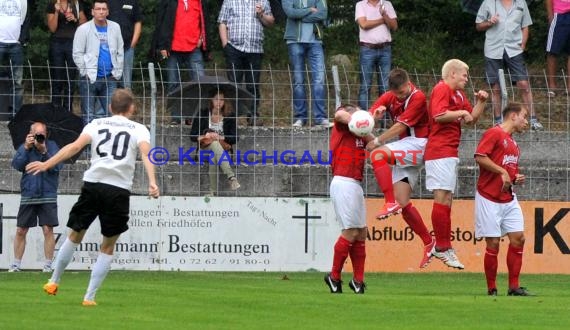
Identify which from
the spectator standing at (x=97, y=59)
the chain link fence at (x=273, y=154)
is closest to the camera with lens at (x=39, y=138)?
the spectator standing at (x=97, y=59)

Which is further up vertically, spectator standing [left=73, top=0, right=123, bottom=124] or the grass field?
spectator standing [left=73, top=0, right=123, bottom=124]

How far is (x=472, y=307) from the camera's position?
1409cm

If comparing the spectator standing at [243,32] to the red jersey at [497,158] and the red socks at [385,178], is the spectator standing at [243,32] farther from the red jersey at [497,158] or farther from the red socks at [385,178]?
the red jersey at [497,158]

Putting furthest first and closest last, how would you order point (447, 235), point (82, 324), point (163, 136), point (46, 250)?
point (163, 136) → point (46, 250) → point (447, 235) → point (82, 324)

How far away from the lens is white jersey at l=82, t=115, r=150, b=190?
13953 millimetres

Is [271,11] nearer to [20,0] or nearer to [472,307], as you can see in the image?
[20,0]

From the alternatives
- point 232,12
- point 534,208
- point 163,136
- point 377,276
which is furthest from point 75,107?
point 534,208

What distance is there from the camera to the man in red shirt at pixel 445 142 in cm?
1680

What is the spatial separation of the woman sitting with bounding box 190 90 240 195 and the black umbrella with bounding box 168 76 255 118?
0.09m

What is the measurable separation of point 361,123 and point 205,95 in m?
6.43

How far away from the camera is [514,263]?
53.8 ft

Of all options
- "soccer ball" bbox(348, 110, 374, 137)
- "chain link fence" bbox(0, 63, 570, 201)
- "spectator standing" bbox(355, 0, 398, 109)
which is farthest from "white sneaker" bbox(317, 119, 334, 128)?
"soccer ball" bbox(348, 110, 374, 137)

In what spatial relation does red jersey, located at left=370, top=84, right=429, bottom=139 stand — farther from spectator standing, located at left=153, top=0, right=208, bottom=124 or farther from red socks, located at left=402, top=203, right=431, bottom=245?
spectator standing, located at left=153, top=0, right=208, bottom=124

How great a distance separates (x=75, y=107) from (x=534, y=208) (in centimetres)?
712
